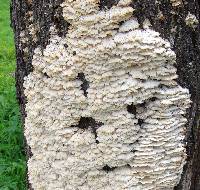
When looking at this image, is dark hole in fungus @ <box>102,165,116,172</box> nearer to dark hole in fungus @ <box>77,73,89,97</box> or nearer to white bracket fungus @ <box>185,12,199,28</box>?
dark hole in fungus @ <box>77,73,89,97</box>

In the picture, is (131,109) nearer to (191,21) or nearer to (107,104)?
(107,104)

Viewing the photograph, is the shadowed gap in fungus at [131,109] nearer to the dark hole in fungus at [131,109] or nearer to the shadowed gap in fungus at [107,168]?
the dark hole in fungus at [131,109]

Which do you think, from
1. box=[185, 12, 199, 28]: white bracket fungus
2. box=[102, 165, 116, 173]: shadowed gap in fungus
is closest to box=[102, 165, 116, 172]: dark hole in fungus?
box=[102, 165, 116, 173]: shadowed gap in fungus

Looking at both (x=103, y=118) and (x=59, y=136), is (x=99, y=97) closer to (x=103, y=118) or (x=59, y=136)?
(x=103, y=118)

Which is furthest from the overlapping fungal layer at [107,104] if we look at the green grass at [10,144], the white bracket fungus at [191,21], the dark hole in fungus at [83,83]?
the green grass at [10,144]

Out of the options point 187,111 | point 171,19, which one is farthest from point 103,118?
point 171,19

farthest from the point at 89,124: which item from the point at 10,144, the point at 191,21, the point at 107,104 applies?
the point at 10,144
